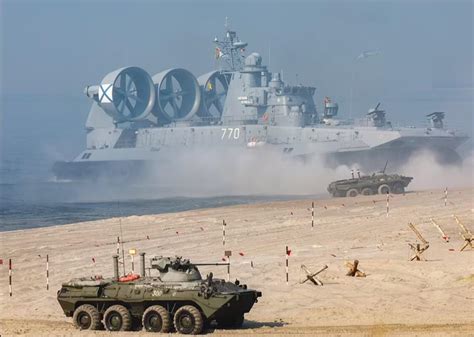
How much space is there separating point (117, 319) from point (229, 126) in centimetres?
5117

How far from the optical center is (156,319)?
12.7 meters

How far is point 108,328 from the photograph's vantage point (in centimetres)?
1298

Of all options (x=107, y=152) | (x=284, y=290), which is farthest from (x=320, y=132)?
(x=284, y=290)

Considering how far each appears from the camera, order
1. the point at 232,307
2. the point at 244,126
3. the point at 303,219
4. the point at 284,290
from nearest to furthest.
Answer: the point at 232,307 < the point at 284,290 < the point at 303,219 < the point at 244,126

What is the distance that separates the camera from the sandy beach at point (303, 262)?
13320 millimetres

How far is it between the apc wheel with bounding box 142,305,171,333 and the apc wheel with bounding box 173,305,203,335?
0.13m

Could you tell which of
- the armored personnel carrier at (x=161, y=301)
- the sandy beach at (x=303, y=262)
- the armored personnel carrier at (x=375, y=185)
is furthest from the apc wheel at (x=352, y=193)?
the armored personnel carrier at (x=161, y=301)

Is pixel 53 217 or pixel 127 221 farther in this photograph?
pixel 53 217

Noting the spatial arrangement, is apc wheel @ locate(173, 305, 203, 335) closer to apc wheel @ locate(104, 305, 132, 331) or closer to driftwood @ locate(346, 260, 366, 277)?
→ apc wheel @ locate(104, 305, 132, 331)

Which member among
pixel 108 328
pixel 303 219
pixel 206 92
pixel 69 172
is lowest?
pixel 108 328

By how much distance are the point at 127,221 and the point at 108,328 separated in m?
18.6

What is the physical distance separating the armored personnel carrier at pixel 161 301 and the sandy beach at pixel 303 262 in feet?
0.71

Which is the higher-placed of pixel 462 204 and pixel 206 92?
pixel 206 92

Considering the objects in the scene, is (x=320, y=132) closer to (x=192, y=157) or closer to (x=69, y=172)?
(x=192, y=157)
